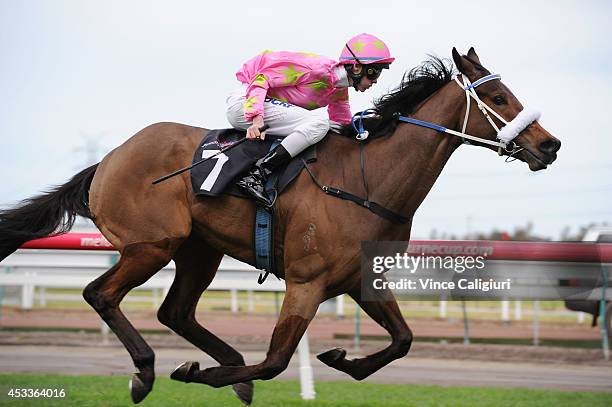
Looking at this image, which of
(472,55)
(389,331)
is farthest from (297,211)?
(472,55)

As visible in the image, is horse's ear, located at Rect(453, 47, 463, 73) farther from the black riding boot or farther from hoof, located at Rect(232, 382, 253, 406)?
hoof, located at Rect(232, 382, 253, 406)

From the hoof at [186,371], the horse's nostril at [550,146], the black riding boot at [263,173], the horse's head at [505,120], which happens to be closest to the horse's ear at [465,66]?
the horse's head at [505,120]

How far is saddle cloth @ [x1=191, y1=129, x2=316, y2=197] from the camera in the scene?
5.53m

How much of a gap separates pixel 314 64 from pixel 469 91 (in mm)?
975

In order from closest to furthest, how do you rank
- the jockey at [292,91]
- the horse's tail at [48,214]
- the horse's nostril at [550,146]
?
the horse's nostril at [550,146] → the jockey at [292,91] → the horse's tail at [48,214]

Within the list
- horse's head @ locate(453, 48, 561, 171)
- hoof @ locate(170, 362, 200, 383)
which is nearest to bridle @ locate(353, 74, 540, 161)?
horse's head @ locate(453, 48, 561, 171)

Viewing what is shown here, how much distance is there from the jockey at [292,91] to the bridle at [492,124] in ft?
1.12

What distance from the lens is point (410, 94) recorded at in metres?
5.68

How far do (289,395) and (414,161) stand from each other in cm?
293

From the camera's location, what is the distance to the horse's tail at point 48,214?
244 inches

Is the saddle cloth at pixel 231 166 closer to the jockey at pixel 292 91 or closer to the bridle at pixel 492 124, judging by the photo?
the jockey at pixel 292 91

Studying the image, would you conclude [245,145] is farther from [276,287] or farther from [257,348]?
[257,348]

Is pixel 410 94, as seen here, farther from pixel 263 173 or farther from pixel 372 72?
pixel 263 173

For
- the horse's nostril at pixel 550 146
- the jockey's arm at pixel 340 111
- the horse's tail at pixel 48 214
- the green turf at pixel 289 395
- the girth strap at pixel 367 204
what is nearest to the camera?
the horse's nostril at pixel 550 146
